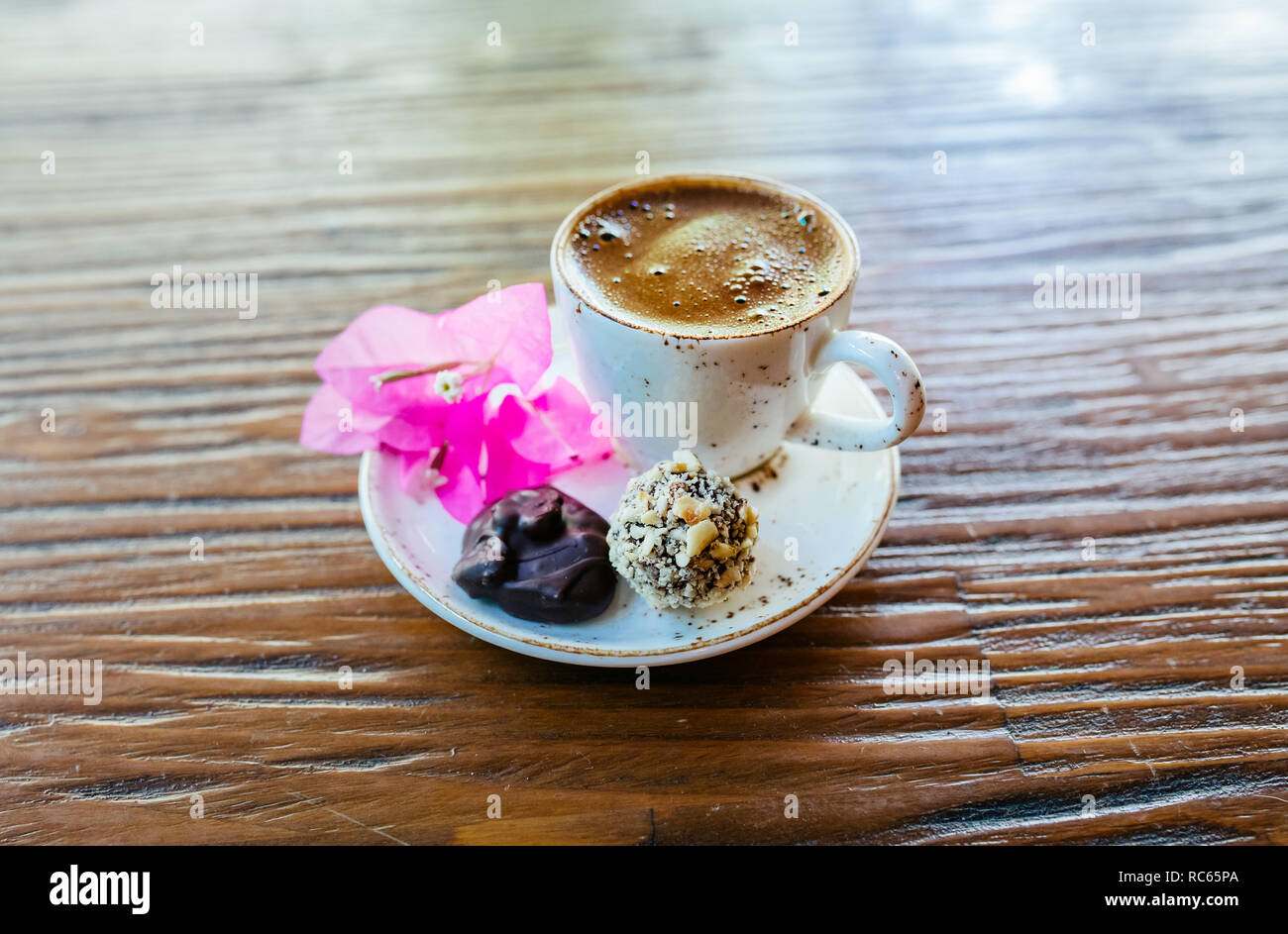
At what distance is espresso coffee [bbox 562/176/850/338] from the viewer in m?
0.83

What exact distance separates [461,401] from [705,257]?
26 centimetres

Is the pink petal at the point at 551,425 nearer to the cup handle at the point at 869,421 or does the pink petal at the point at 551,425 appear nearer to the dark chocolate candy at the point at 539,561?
the dark chocolate candy at the point at 539,561

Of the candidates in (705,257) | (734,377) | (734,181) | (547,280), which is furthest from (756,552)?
(547,280)

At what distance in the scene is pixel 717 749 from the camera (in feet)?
2.32

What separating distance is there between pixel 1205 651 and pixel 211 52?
1790 millimetres

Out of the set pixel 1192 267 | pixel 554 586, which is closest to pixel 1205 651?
pixel 554 586

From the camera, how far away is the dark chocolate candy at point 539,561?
731 millimetres

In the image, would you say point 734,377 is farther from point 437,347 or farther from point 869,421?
point 437,347

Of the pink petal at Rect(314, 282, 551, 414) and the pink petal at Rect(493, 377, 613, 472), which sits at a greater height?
the pink petal at Rect(314, 282, 551, 414)

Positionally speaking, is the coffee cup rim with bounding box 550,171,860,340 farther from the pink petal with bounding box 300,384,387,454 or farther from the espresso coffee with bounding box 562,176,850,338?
the pink petal with bounding box 300,384,387,454

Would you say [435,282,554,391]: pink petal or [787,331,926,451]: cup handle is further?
[435,282,554,391]: pink petal

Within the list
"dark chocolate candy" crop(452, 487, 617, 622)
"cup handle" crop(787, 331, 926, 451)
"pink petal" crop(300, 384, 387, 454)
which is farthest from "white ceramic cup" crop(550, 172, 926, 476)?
"pink petal" crop(300, 384, 387, 454)

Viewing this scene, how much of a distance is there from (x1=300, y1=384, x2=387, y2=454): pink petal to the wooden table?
0.17ft
